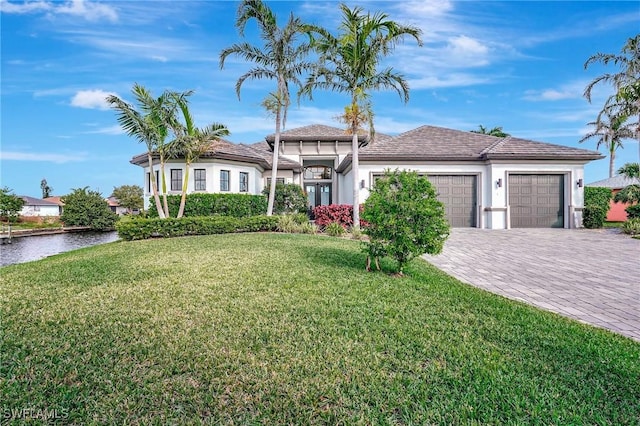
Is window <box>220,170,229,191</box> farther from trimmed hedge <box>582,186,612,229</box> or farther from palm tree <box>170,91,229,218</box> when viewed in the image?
trimmed hedge <box>582,186,612,229</box>

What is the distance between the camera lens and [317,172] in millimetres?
26672

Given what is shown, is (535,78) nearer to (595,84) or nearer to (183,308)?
(595,84)

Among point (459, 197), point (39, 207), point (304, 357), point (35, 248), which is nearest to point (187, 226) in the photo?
point (35, 248)

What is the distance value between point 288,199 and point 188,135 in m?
6.57

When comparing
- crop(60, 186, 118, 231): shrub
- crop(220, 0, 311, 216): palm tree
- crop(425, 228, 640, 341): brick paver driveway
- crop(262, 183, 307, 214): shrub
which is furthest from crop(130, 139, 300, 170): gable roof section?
crop(425, 228, 640, 341): brick paver driveway

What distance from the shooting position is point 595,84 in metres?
17.4

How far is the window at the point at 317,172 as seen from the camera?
26500 mm

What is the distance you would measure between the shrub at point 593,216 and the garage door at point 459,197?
5212 millimetres

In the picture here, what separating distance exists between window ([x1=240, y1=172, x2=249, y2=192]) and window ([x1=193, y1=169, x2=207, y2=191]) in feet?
7.18

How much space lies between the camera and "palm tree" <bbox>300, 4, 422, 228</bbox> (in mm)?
12180

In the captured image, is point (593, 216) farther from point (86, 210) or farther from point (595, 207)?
point (86, 210)

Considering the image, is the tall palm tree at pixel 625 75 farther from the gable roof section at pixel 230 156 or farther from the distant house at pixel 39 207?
the distant house at pixel 39 207

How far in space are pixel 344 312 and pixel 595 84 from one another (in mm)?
21004

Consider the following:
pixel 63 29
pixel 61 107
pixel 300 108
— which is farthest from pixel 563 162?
pixel 61 107
